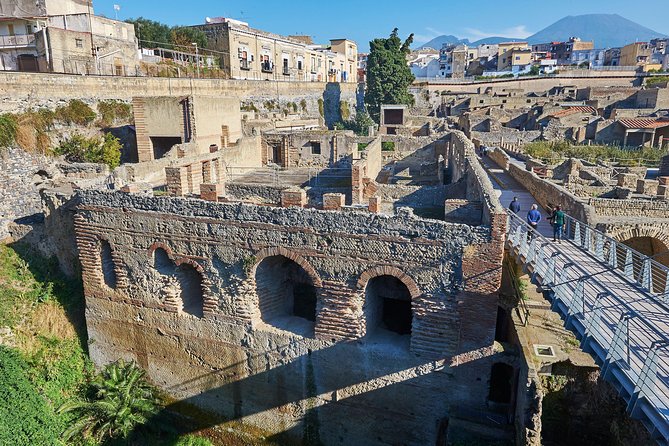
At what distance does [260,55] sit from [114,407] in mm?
39266

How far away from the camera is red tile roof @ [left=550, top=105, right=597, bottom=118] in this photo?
127 ft

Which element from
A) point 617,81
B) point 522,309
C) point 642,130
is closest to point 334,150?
point 522,309

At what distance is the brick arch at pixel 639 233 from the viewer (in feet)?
40.9

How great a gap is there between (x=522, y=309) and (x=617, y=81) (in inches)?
2466

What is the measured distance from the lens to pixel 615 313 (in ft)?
23.4

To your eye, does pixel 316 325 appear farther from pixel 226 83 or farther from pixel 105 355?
pixel 226 83

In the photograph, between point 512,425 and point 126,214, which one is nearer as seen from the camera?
point 512,425

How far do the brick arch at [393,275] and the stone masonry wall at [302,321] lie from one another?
0.07ft

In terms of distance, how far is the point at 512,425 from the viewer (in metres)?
8.55

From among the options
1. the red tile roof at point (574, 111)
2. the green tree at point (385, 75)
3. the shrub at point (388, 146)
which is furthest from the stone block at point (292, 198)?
the green tree at point (385, 75)

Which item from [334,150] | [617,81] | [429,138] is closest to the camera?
[334,150]

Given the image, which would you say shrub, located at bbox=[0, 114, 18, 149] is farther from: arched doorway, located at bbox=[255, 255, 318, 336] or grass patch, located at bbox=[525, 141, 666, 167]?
grass patch, located at bbox=[525, 141, 666, 167]

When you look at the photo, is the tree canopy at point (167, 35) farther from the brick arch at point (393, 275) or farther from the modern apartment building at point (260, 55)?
the brick arch at point (393, 275)

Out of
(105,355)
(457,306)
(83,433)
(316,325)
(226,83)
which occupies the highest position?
(226,83)
